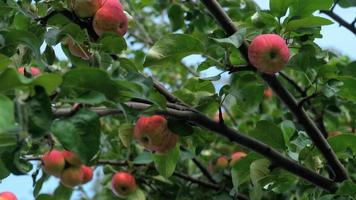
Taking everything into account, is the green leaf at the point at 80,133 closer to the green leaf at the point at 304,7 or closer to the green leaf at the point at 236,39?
the green leaf at the point at 236,39

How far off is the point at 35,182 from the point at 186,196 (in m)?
0.82

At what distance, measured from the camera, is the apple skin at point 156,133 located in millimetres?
1433

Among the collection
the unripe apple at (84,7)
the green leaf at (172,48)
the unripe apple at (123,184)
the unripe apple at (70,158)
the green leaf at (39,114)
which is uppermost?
the green leaf at (39,114)

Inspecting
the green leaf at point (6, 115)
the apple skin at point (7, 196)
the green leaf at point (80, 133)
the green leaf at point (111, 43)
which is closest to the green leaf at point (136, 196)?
the apple skin at point (7, 196)

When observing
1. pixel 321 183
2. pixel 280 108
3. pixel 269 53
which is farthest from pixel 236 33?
pixel 280 108

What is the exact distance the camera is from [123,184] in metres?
2.05

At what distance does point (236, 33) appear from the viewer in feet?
4.43

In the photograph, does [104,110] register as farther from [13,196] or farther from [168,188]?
[168,188]

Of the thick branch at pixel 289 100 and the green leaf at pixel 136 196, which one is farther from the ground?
the thick branch at pixel 289 100

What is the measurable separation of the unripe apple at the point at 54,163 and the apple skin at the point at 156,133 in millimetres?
202

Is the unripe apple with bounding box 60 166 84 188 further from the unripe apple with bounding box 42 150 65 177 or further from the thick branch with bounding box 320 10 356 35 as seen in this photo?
the thick branch with bounding box 320 10 356 35

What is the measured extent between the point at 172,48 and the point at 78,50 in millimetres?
226

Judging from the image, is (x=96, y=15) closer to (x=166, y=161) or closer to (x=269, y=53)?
(x=269, y=53)

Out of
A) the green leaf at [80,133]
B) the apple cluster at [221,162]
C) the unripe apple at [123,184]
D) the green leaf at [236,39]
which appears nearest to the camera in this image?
the green leaf at [80,133]
